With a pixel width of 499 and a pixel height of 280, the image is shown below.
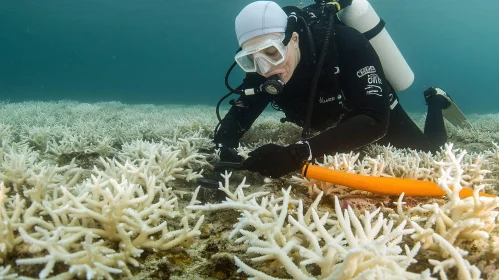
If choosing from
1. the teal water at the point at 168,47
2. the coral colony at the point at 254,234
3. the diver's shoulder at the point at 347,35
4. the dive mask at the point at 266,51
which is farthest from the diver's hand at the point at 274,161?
the teal water at the point at 168,47

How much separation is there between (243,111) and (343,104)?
5.44ft

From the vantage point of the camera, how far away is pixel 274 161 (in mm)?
2879

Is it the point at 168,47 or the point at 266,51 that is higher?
the point at 168,47

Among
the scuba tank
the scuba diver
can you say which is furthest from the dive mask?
the scuba tank

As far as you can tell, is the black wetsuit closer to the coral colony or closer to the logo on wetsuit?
the logo on wetsuit

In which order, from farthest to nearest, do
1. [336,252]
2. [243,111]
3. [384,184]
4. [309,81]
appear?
1. [243,111]
2. [309,81]
3. [384,184]
4. [336,252]

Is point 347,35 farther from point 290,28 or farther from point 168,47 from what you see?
point 168,47

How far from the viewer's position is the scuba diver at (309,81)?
10.2 feet

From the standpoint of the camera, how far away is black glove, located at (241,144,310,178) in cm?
287

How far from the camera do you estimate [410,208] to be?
7.89 feet

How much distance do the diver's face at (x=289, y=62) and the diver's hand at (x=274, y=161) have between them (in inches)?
54.0

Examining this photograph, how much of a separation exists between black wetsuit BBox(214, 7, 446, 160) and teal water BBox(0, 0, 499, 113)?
22399 mm

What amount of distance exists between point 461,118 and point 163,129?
21.9 ft

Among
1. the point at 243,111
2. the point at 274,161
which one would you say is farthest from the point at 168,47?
the point at 274,161
